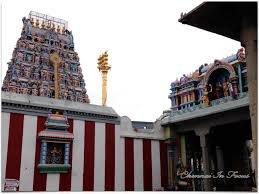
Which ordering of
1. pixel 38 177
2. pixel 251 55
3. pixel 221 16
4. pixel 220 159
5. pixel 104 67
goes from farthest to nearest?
pixel 220 159, pixel 104 67, pixel 38 177, pixel 221 16, pixel 251 55

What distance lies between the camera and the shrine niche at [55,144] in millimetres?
14164

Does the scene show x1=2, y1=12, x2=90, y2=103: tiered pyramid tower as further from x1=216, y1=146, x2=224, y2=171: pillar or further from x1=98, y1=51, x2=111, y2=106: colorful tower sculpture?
x1=216, y1=146, x2=224, y2=171: pillar

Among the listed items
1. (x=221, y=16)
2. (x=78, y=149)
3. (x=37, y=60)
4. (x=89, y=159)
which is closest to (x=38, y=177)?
(x=78, y=149)

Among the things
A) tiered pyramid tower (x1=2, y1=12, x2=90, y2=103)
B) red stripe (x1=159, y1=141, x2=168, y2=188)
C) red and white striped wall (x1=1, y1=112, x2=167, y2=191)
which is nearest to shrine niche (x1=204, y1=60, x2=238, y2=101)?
red stripe (x1=159, y1=141, x2=168, y2=188)

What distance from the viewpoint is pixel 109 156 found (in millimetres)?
16031

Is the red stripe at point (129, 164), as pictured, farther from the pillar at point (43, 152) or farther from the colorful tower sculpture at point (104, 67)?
the pillar at point (43, 152)

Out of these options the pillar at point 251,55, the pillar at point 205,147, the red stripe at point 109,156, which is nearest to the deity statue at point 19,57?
the red stripe at point 109,156

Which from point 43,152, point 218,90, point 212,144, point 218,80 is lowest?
point 43,152

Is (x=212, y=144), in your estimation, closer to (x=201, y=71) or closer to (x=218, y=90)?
(x=218, y=90)

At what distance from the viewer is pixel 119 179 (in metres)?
16.1

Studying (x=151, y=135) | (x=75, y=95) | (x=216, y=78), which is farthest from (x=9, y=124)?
(x=75, y=95)

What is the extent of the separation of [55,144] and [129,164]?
4.22 meters

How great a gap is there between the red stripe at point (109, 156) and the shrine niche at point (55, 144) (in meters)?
2.04

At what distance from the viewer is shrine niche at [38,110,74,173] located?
1416cm
